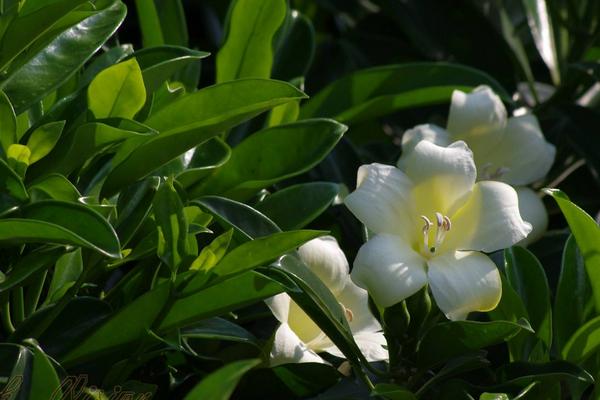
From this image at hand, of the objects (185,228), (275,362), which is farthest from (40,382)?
(275,362)

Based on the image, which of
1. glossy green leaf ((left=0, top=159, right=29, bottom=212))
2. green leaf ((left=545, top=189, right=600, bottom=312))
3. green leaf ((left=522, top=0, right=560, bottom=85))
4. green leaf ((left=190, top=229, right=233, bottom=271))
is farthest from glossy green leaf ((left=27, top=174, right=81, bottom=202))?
green leaf ((left=522, top=0, right=560, bottom=85))

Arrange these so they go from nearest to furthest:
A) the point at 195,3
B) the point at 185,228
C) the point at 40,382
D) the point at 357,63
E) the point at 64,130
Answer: the point at 40,382
the point at 185,228
the point at 64,130
the point at 357,63
the point at 195,3

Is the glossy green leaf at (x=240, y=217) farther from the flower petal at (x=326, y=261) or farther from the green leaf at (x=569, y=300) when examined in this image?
the green leaf at (x=569, y=300)

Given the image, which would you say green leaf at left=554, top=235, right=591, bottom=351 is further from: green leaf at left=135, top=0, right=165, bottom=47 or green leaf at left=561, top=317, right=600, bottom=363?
green leaf at left=135, top=0, right=165, bottom=47

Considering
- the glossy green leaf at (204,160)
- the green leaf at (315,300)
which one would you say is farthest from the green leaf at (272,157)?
the green leaf at (315,300)

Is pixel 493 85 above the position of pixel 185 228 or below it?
below

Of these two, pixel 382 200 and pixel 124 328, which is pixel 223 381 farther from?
pixel 382 200

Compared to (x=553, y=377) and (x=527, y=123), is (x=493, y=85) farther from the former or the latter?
(x=553, y=377)

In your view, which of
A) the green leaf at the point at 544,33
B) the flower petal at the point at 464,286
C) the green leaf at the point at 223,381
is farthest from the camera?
the green leaf at the point at 544,33
